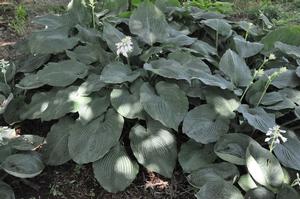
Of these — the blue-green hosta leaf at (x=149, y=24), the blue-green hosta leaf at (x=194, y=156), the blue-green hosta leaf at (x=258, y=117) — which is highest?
the blue-green hosta leaf at (x=149, y=24)

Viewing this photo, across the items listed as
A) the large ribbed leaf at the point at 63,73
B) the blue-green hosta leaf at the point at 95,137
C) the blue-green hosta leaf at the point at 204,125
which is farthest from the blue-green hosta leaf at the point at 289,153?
the large ribbed leaf at the point at 63,73

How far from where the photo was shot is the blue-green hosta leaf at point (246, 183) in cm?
274

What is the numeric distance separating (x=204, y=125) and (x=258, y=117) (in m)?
0.41

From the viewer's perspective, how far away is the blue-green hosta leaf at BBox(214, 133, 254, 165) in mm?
2844

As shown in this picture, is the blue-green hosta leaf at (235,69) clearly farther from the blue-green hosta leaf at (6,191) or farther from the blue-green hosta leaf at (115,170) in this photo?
the blue-green hosta leaf at (6,191)

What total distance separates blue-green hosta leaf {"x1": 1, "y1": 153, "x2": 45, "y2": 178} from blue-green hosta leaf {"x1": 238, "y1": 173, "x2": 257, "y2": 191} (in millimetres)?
1476

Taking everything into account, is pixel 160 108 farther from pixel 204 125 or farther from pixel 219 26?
pixel 219 26

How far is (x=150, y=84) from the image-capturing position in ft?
11.0

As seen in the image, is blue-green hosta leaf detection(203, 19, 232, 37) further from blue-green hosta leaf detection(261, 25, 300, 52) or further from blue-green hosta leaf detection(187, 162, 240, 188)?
blue-green hosta leaf detection(187, 162, 240, 188)

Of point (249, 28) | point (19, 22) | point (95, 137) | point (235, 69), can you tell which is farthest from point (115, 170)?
point (19, 22)

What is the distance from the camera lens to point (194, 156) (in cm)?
304

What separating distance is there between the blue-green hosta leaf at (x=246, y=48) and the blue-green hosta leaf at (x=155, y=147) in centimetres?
121

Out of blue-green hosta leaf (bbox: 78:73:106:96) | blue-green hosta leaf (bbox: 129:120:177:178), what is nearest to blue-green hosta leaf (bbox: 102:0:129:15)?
blue-green hosta leaf (bbox: 78:73:106:96)

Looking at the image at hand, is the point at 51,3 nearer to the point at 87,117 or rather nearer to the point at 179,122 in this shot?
the point at 87,117
